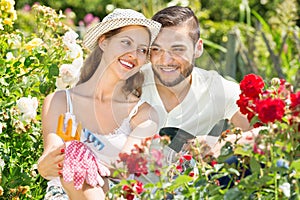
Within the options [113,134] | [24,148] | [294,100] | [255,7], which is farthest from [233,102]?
[255,7]

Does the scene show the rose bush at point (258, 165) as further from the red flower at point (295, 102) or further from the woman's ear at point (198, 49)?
the woman's ear at point (198, 49)

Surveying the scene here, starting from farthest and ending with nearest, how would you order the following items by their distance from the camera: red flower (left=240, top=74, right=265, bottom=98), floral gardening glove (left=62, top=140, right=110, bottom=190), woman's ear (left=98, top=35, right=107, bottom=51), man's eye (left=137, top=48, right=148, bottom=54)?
1. woman's ear (left=98, top=35, right=107, bottom=51)
2. man's eye (left=137, top=48, right=148, bottom=54)
3. floral gardening glove (left=62, top=140, right=110, bottom=190)
4. red flower (left=240, top=74, right=265, bottom=98)

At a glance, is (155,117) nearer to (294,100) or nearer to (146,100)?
(146,100)

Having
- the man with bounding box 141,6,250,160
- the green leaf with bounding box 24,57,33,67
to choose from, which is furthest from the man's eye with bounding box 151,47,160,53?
the green leaf with bounding box 24,57,33,67

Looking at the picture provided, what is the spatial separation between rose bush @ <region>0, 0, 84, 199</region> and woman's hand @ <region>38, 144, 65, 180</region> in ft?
1.00

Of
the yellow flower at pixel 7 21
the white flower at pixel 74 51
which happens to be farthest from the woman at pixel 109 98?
the yellow flower at pixel 7 21

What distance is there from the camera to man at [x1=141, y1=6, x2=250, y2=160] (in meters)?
2.67

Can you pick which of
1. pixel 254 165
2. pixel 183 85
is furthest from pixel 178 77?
pixel 254 165

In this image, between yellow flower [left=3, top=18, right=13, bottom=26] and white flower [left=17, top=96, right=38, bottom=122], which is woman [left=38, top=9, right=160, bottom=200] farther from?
yellow flower [left=3, top=18, right=13, bottom=26]

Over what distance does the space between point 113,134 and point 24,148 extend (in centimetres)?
46

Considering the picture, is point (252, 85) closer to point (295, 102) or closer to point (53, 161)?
point (295, 102)

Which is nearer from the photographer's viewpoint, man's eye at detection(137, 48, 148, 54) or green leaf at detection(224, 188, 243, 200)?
green leaf at detection(224, 188, 243, 200)

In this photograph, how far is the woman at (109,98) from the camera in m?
2.49

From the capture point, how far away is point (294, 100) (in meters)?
1.86
